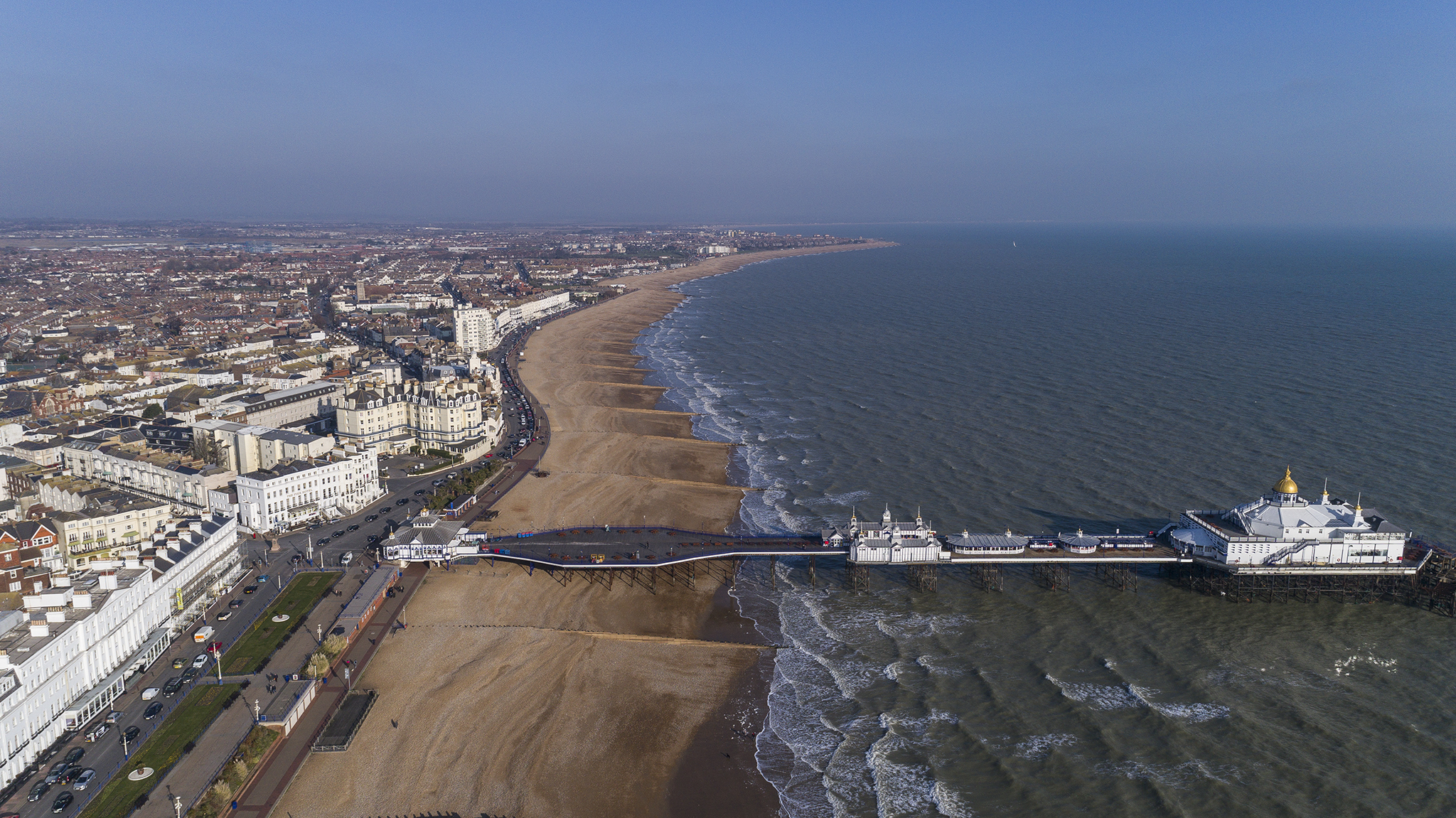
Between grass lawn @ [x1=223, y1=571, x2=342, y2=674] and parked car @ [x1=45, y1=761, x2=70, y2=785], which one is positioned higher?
grass lawn @ [x1=223, y1=571, x2=342, y2=674]

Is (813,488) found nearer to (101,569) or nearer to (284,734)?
(284,734)

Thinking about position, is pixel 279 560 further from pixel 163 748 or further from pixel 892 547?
pixel 892 547

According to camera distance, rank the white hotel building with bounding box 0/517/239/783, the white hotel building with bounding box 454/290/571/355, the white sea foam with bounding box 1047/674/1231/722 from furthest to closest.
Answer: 1. the white hotel building with bounding box 454/290/571/355
2. the white sea foam with bounding box 1047/674/1231/722
3. the white hotel building with bounding box 0/517/239/783

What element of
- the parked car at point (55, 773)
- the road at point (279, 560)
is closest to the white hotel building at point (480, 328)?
the road at point (279, 560)

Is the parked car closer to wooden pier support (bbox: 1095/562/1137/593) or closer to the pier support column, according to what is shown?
the pier support column

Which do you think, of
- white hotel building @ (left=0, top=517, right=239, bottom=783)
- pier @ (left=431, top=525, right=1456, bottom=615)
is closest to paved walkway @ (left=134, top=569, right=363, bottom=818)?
white hotel building @ (left=0, top=517, right=239, bottom=783)

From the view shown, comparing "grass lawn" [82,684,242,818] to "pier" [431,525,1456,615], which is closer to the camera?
"grass lawn" [82,684,242,818]

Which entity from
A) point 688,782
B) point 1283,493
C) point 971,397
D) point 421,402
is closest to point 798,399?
point 971,397

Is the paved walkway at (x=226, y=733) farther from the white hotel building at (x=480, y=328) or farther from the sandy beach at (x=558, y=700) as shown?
the white hotel building at (x=480, y=328)
